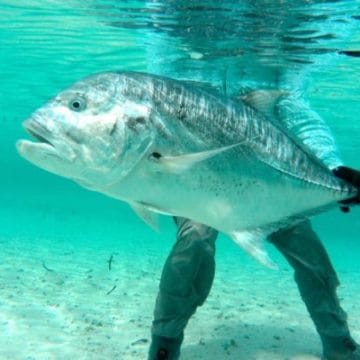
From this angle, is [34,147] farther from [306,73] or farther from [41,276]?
[306,73]

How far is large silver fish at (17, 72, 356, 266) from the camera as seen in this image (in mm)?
2623

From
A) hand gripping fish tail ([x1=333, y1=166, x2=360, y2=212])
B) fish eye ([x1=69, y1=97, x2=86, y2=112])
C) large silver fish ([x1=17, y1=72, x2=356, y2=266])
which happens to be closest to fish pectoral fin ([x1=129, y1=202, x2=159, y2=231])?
large silver fish ([x1=17, y1=72, x2=356, y2=266])

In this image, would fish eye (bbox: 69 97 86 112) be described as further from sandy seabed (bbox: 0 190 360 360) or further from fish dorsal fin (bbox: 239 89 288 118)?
sandy seabed (bbox: 0 190 360 360)

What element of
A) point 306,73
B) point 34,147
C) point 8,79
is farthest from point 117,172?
point 8,79

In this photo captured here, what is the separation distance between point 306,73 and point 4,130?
42213 mm

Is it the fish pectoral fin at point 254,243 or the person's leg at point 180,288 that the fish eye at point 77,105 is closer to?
the fish pectoral fin at point 254,243

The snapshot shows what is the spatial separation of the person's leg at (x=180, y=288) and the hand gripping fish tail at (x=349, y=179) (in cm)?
198

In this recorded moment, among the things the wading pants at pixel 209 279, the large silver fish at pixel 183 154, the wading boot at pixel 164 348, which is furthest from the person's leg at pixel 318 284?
the large silver fish at pixel 183 154

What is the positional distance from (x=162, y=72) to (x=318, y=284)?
9.95 m

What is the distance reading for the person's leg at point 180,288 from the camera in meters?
5.02

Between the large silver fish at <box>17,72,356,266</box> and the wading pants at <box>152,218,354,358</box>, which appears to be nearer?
the large silver fish at <box>17,72,356,266</box>

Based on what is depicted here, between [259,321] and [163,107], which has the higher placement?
[163,107]

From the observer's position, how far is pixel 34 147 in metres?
2.54

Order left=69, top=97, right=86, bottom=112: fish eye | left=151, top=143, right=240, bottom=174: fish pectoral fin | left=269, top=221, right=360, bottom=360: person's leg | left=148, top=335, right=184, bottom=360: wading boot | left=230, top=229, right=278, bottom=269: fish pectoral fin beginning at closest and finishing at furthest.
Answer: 1. left=151, top=143, right=240, bottom=174: fish pectoral fin
2. left=69, top=97, right=86, bottom=112: fish eye
3. left=230, top=229, right=278, bottom=269: fish pectoral fin
4. left=148, top=335, right=184, bottom=360: wading boot
5. left=269, top=221, right=360, bottom=360: person's leg
